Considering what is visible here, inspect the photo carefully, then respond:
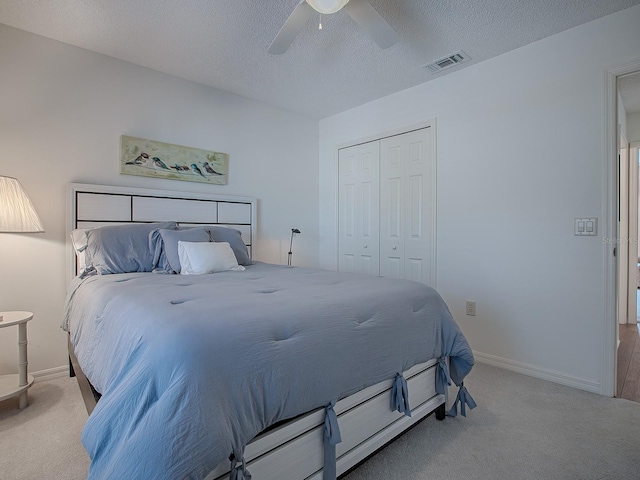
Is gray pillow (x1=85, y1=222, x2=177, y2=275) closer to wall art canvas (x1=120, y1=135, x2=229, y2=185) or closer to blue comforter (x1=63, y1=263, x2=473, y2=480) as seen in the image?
blue comforter (x1=63, y1=263, x2=473, y2=480)

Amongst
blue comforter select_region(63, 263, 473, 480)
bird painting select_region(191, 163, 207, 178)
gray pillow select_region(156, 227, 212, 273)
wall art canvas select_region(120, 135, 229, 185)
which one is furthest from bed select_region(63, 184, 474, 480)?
bird painting select_region(191, 163, 207, 178)

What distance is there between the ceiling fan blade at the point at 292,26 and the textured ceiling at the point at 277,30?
0.73 feet

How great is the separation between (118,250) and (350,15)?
2094mm

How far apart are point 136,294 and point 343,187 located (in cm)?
291

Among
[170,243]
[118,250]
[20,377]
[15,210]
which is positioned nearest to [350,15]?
[170,243]

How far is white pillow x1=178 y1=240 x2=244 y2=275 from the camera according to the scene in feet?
7.41

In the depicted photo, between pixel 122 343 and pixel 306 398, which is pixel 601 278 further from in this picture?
pixel 122 343

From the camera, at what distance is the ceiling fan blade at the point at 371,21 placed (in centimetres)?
179

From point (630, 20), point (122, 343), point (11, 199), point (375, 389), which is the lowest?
point (375, 389)

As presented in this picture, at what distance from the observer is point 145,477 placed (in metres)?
0.79

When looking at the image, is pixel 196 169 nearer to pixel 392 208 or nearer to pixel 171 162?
pixel 171 162

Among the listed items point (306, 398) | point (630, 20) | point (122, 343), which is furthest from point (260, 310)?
point (630, 20)

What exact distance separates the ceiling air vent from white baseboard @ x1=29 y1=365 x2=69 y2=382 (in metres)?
3.80

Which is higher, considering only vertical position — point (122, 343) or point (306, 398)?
point (122, 343)
